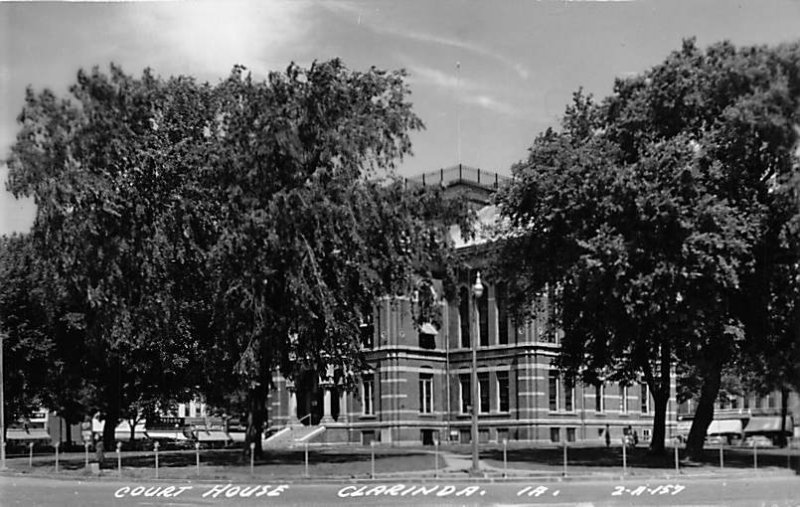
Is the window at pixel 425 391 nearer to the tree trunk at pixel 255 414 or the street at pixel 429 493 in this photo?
the tree trunk at pixel 255 414

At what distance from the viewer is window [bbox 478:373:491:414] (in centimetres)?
6038

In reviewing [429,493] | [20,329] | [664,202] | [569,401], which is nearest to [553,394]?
[569,401]

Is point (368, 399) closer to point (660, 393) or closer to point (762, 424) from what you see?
point (660, 393)

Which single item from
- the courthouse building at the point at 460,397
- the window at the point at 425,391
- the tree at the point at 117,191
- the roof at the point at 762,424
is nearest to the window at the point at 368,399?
the courthouse building at the point at 460,397

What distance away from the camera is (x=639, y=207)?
1184 inches

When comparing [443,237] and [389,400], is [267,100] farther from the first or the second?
[389,400]

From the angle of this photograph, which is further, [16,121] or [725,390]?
[725,390]

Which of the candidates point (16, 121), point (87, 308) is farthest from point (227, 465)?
point (16, 121)

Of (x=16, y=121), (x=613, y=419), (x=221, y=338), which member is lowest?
(x=613, y=419)

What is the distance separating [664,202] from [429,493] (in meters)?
11.7

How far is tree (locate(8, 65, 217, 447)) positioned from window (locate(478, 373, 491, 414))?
94.0ft

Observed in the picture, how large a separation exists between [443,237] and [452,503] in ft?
35.3

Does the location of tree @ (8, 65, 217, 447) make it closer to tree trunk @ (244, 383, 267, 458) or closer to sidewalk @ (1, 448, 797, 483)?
tree trunk @ (244, 383, 267, 458)

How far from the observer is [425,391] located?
61.0 m
